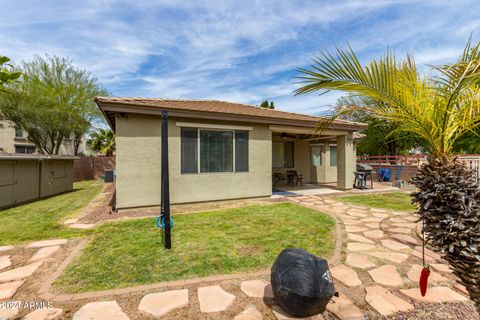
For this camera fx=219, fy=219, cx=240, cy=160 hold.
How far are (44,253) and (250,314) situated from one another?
3.90m

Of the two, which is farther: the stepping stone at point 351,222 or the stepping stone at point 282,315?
the stepping stone at point 351,222

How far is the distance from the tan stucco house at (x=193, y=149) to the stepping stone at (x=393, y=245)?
4.72 meters

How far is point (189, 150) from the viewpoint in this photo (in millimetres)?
7309

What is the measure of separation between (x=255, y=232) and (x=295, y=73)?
3.39 metres

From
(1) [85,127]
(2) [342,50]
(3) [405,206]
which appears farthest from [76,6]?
(1) [85,127]

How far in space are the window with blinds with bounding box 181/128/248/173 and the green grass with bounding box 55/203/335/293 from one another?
192 cm

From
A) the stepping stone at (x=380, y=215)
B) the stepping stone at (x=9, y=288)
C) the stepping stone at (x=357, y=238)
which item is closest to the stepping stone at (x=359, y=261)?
the stepping stone at (x=357, y=238)

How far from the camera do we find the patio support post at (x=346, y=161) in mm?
10242

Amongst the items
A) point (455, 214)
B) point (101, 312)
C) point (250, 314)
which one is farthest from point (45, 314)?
point (455, 214)

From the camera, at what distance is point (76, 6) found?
5.89 meters

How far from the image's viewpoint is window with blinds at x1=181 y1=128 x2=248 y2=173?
7.29 metres

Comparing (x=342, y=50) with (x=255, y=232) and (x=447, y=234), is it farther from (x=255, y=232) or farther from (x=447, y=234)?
(x=255, y=232)

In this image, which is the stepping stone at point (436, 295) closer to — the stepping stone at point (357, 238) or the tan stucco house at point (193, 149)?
the stepping stone at point (357, 238)

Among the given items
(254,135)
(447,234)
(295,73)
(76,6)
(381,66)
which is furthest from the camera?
(254,135)
